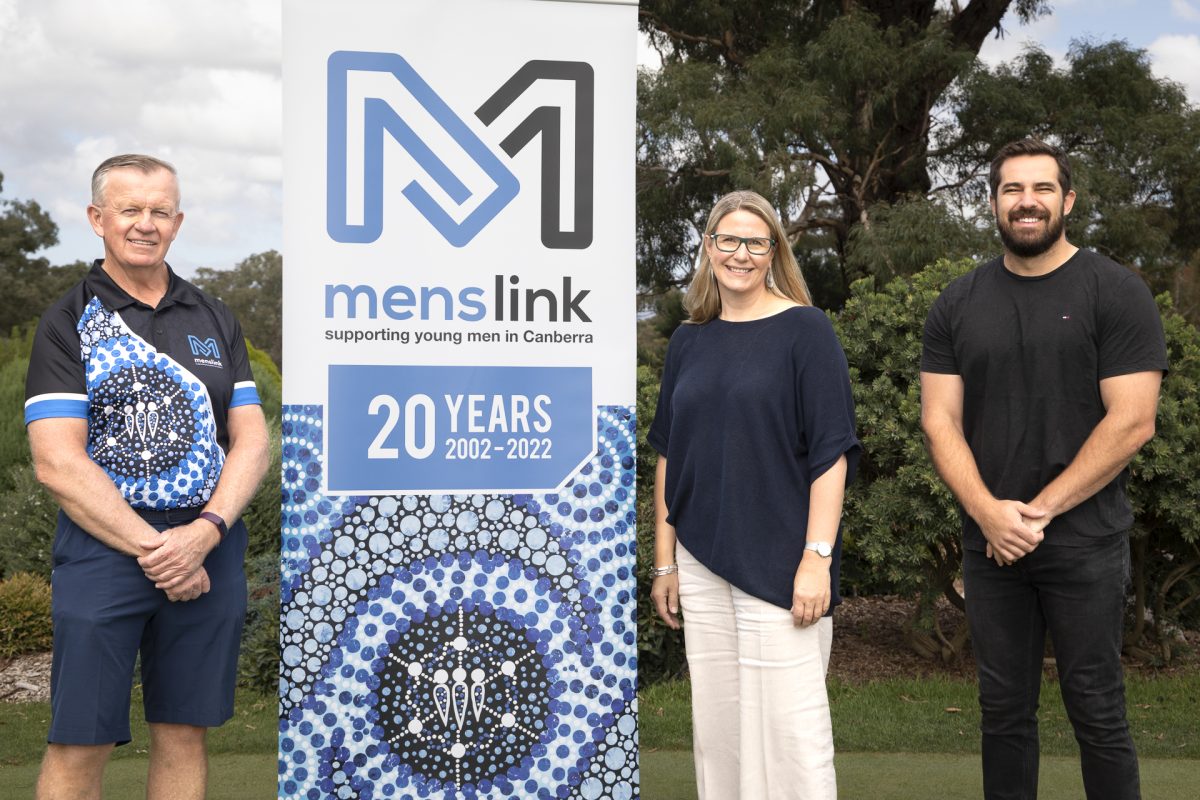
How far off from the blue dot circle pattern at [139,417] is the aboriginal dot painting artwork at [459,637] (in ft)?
0.87

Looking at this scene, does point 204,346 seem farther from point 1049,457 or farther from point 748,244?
point 1049,457

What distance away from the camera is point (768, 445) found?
2.83m

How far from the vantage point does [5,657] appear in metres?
6.76

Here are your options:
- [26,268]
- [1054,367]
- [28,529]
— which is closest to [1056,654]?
[1054,367]

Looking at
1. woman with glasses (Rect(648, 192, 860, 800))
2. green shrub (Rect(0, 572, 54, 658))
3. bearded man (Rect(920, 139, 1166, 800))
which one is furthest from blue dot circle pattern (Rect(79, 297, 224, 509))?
green shrub (Rect(0, 572, 54, 658))

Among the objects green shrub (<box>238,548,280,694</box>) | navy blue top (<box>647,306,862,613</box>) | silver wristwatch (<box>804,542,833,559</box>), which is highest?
navy blue top (<box>647,306,862,613</box>)

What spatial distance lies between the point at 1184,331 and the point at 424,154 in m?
4.23

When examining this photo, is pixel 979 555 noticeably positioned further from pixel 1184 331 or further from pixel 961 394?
pixel 1184 331

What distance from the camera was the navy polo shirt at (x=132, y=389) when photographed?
9.31ft

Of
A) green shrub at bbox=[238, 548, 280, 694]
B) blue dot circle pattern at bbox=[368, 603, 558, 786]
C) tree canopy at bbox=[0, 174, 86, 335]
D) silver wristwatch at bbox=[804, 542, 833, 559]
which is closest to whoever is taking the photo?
silver wristwatch at bbox=[804, 542, 833, 559]

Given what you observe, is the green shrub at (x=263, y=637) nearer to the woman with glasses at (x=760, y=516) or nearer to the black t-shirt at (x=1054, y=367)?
the woman with glasses at (x=760, y=516)

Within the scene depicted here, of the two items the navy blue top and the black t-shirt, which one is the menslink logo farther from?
the black t-shirt

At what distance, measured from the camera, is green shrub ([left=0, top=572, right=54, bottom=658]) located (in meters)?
6.73

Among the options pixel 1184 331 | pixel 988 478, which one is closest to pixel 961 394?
pixel 988 478
